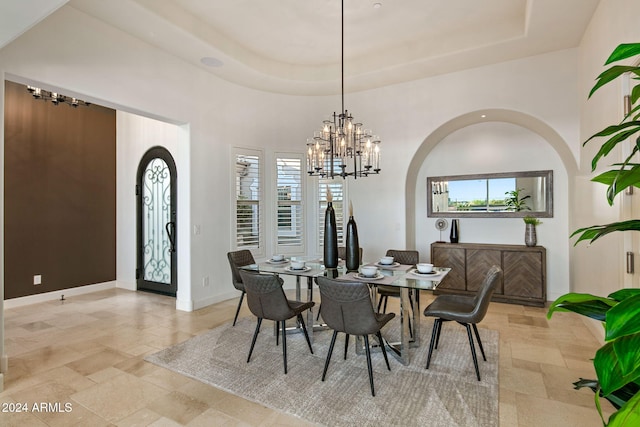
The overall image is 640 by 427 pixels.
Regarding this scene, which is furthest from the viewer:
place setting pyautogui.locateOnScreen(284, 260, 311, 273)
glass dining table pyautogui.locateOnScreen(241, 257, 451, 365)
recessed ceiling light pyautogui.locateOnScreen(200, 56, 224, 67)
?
recessed ceiling light pyautogui.locateOnScreen(200, 56, 224, 67)

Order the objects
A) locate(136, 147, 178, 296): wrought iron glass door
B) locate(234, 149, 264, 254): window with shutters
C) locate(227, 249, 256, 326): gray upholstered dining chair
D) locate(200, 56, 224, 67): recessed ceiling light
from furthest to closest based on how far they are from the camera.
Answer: locate(136, 147, 178, 296): wrought iron glass door → locate(234, 149, 264, 254): window with shutters → locate(200, 56, 224, 67): recessed ceiling light → locate(227, 249, 256, 326): gray upholstered dining chair

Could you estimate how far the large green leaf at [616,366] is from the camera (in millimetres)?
756

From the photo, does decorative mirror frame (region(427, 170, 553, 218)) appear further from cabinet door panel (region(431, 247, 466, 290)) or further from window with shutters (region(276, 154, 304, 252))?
window with shutters (region(276, 154, 304, 252))

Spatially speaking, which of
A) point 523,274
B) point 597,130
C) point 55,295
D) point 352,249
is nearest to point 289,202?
point 352,249

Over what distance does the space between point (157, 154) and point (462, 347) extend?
5.27 meters

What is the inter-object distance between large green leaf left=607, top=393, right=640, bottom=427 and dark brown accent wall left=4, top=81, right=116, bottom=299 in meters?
6.50

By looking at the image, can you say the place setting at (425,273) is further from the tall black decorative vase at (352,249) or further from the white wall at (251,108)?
the white wall at (251,108)

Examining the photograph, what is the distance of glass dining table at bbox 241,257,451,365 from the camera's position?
9.30 ft

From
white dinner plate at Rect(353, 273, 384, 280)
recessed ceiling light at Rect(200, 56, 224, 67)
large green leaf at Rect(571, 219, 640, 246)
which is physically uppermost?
recessed ceiling light at Rect(200, 56, 224, 67)

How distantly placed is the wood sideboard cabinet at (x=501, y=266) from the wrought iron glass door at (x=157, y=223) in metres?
4.22

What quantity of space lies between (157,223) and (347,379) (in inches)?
171

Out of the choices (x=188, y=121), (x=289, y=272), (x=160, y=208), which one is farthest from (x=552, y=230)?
(x=160, y=208)

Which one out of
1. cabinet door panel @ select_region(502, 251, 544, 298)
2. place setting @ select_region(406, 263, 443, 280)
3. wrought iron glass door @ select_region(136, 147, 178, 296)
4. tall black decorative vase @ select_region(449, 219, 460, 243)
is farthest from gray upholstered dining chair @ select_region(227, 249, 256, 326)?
cabinet door panel @ select_region(502, 251, 544, 298)

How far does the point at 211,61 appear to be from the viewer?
4434 millimetres
